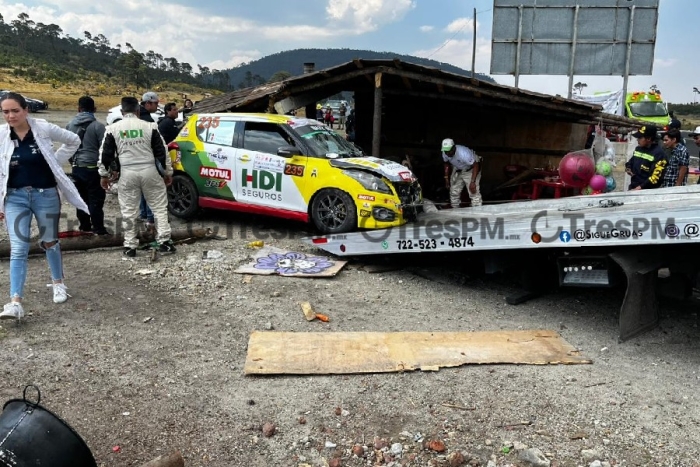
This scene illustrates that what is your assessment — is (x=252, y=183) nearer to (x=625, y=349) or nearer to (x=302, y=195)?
(x=302, y=195)

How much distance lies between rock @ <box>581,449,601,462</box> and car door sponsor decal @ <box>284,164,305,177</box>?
206 inches

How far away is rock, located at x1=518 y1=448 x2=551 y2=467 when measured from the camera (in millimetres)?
3201

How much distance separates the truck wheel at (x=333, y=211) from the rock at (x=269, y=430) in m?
4.02

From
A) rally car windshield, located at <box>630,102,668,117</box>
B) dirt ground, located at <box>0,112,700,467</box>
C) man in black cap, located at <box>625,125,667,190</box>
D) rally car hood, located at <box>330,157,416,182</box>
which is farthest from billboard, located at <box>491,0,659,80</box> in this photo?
rally car windshield, located at <box>630,102,668,117</box>

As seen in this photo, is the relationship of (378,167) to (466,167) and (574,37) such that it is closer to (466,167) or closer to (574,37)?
(466,167)

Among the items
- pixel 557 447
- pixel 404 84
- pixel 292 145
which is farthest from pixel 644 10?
pixel 557 447

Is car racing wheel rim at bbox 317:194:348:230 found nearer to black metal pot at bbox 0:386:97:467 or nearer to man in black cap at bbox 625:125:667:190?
man in black cap at bbox 625:125:667:190

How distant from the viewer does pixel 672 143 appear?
7.74 meters

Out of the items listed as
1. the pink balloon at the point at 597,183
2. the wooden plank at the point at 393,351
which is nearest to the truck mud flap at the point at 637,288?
the wooden plank at the point at 393,351

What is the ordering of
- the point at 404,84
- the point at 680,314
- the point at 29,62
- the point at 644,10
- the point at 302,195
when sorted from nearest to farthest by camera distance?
the point at 680,314 < the point at 302,195 < the point at 404,84 < the point at 644,10 < the point at 29,62

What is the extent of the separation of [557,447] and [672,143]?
6.00m

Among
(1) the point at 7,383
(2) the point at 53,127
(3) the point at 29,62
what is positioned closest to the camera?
(1) the point at 7,383

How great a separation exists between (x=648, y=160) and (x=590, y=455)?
18.5 feet

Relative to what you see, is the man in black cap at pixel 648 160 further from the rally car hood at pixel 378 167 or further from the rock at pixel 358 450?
the rock at pixel 358 450
